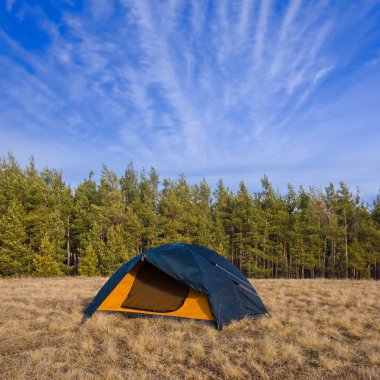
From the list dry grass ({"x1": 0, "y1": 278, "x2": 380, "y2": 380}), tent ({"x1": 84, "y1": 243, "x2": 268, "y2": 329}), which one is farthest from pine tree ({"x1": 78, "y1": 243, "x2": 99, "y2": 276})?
tent ({"x1": 84, "y1": 243, "x2": 268, "y2": 329})

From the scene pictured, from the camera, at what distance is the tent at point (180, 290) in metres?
7.54

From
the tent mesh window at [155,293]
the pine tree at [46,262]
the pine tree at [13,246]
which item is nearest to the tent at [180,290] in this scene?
the tent mesh window at [155,293]

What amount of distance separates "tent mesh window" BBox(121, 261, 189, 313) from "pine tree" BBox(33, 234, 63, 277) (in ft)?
62.1

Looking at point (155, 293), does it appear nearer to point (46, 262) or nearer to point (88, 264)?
point (46, 262)

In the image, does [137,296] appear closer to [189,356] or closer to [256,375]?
[189,356]

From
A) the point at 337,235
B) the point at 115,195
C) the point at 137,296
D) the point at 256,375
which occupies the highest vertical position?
the point at 115,195

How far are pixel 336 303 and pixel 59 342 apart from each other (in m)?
8.48

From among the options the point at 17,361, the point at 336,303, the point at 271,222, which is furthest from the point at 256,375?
Result: the point at 271,222

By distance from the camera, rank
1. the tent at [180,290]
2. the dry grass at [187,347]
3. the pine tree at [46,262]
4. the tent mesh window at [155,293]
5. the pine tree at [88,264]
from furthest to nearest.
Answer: the pine tree at [88,264] → the pine tree at [46,262] → the tent mesh window at [155,293] → the tent at [180,290] → the dry grass at [187,347]

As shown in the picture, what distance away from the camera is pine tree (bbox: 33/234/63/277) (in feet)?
81.1

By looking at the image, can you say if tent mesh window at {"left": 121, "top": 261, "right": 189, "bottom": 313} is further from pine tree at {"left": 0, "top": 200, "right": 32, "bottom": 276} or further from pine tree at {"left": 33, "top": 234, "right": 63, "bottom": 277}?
pine tree at {"left": 0, "top": 200, "right": 32, "bottom": 276}

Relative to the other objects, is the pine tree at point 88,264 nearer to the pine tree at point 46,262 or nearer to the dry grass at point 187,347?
the pine tree at point 46,262

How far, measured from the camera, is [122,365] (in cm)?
513

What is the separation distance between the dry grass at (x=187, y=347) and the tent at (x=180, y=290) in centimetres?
35
